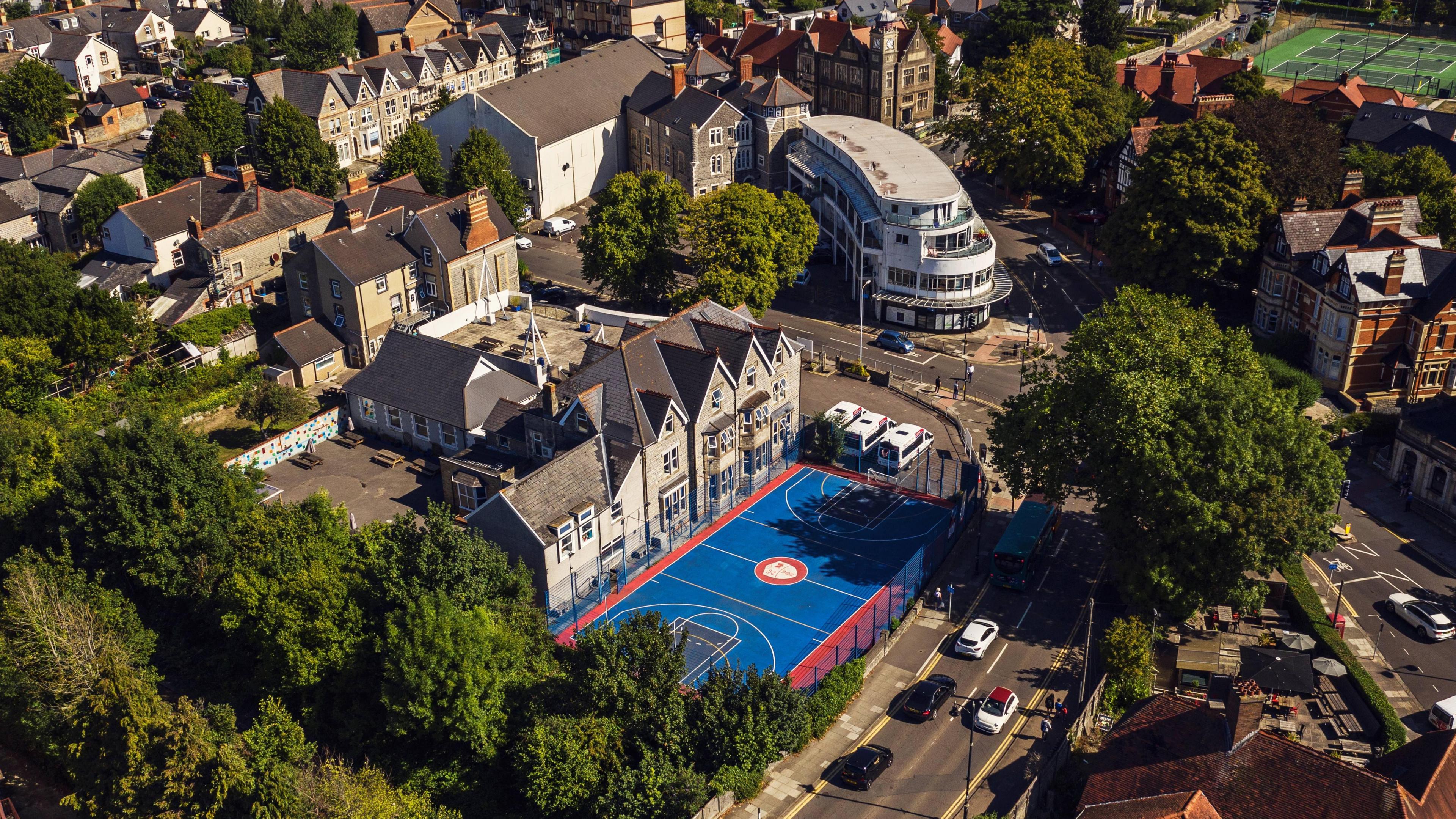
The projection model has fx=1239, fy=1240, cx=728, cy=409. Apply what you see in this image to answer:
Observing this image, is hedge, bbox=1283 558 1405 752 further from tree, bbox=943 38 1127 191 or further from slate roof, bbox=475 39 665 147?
slate roof, bbox=475 39 665 147

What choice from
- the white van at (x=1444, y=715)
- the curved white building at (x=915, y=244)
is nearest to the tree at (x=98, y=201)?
the curved white building at (x=915, y=244)

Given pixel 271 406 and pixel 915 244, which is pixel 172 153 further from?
pixel 915 244

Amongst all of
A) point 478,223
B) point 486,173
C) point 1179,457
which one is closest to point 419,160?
point 486,173

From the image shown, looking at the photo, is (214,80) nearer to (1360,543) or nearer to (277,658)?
→ (277,658)

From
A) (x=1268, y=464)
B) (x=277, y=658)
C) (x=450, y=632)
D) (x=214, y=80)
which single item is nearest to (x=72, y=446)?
(x=277, y=658)

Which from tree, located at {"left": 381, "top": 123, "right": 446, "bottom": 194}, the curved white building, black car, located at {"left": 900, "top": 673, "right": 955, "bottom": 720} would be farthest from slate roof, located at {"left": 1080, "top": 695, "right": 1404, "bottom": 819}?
tree, located at {"left": 381, "top": 123, "right": 446, "bottom": 194}

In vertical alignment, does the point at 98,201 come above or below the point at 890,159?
below

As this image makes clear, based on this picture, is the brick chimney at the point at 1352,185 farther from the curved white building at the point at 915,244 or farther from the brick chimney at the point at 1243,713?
the brick chimney at the point at 1243,713
